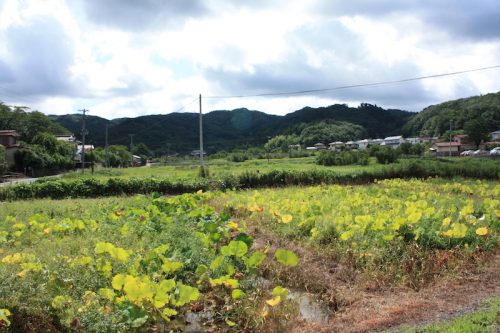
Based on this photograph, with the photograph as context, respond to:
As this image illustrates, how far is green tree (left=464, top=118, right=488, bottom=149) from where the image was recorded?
8096cm

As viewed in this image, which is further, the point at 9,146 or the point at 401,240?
the point at 9,146

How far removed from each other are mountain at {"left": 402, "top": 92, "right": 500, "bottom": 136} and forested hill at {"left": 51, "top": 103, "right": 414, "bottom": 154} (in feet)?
21.2

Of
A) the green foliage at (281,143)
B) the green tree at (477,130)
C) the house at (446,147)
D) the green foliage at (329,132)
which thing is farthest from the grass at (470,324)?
the green foliage at (329,132)

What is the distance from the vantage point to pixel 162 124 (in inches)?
4998

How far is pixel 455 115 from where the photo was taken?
9462 centimetres

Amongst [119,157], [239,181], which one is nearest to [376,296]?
[239,181]

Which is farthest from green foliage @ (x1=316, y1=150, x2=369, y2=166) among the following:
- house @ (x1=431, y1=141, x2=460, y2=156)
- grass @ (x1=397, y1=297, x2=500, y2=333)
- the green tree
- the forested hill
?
the forested hill

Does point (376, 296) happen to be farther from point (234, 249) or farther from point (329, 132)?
point (329, 132)

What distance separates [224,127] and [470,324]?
439 ft

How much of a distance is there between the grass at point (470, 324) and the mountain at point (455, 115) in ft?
281

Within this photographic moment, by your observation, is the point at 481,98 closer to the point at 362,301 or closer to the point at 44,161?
the point at 44,161

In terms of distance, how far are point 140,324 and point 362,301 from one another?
358cm

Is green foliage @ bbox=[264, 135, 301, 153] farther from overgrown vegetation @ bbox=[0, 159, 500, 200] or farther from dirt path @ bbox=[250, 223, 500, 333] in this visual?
dirt path @ bbox=[250, 223, 500, 333]

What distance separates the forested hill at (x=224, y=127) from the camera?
375 feet
